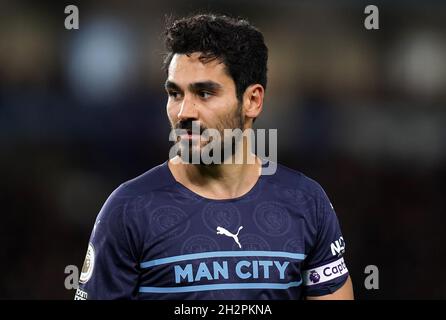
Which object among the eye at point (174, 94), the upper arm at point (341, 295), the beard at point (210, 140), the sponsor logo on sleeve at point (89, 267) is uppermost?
the eye at point (174, 94)

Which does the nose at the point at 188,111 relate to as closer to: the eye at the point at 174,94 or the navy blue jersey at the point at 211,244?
the eye at the point at 174,94

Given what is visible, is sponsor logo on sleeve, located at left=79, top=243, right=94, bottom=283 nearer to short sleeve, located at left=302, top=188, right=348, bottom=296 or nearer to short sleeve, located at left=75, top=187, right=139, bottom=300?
short sleeve, located at left=75, top=187, right=139, bottom=300

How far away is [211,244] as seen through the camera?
2.46m

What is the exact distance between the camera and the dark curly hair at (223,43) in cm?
249

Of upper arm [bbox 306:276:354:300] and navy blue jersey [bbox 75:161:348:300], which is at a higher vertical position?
navy blue jersey [bbox 75:161:348:300]

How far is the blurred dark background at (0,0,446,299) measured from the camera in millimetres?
5273

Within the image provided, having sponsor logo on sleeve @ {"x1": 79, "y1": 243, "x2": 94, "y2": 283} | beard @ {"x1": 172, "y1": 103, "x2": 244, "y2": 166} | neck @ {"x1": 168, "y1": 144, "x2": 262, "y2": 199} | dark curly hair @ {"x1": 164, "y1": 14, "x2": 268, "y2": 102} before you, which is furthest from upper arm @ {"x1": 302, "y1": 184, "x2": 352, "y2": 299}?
sponsor logo on sleeve @ {"x1": 79, "y1": 243, "x2": 94, "y2": 283}

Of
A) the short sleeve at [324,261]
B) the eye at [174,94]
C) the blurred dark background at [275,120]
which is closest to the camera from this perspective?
the eye at [174,94]

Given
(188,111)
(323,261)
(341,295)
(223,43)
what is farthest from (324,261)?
(223,43)

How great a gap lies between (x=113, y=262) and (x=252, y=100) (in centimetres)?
79

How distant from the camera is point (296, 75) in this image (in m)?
5.79

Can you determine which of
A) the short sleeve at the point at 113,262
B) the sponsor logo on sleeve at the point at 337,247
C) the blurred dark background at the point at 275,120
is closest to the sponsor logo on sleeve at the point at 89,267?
the short sleeve at the point at 113,262

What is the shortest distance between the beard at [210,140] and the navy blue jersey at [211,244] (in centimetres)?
13
